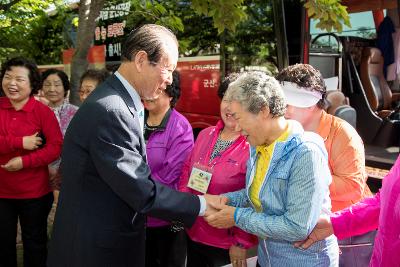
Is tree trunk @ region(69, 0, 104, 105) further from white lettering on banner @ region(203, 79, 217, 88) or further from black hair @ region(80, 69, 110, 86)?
white lettering on banner @ region(203, 79, 217, 88)

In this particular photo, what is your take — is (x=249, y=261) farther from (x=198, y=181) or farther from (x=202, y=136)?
(x=202, y=136)

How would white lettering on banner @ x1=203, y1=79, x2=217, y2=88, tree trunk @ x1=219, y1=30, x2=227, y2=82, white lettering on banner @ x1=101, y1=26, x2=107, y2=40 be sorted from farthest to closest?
white lettering on banner @ x1=101, y1=26, x2=107, y2=40, white lettering on banner @ x1=203, y1=79, x2=217, y2=88, tree trunk @ x1=219, y1=30, x2=227, y2=82

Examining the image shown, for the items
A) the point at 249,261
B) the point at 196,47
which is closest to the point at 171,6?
the point at 196,47

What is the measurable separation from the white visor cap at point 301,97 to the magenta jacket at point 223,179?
44 centimetres

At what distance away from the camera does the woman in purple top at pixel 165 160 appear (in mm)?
2695

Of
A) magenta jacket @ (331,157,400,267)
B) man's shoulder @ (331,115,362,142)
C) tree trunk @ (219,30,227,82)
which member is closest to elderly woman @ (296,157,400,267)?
magenta jacket @ (331,157,400,267)

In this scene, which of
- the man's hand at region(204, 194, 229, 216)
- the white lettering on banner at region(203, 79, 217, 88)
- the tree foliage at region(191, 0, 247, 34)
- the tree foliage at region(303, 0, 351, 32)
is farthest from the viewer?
the white lettering on banner at region(203, 79, 217, 88)

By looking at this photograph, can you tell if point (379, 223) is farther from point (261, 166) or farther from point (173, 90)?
point (173, 90)

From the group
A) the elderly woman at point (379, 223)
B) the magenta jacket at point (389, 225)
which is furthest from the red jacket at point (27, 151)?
the magenta jacket at point (389, 225)

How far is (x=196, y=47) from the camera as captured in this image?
232 inches

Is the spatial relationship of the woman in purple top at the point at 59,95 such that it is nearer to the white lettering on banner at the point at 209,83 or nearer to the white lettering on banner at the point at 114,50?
the white lettering on banner at the point at 209,83

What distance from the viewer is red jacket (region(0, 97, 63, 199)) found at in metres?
3.04

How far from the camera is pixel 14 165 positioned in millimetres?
2957

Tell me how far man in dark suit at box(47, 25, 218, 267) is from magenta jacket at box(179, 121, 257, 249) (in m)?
0.48
